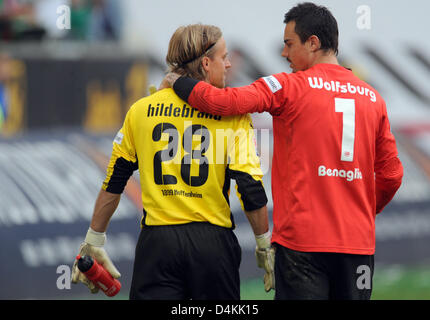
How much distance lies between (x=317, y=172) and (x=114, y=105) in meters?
5.39

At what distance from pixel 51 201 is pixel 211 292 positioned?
3697 mm

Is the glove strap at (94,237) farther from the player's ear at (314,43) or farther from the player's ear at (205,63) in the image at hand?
the player's ear at (314,43)

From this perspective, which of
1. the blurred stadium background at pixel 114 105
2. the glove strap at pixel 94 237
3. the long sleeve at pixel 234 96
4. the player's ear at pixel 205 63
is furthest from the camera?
the blurred stadium background at pixel 114 105

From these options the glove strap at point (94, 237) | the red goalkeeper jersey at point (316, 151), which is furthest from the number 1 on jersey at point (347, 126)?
the glove strap at point (94, 237)

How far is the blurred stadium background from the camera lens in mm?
6906

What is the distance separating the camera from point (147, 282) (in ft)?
12.0

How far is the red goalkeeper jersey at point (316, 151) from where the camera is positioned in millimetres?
3621

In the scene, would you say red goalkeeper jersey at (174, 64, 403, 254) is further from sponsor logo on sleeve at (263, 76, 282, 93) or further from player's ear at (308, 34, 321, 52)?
player's ear at (308, 34, 321, 52)

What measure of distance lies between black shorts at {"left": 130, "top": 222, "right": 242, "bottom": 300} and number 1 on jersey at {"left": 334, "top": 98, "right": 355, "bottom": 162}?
71 cm

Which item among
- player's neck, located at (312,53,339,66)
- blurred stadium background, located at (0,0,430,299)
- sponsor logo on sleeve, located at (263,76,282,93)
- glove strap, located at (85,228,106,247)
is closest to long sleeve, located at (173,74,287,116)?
sponsor logo on sleeve, located at (263,76,282,93)

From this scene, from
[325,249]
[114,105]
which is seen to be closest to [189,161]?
[325,249]

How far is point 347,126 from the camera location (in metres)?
3.66

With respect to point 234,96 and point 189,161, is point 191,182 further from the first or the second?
point 234,96

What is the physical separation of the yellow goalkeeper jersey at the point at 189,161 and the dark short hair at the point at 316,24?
54 cm
